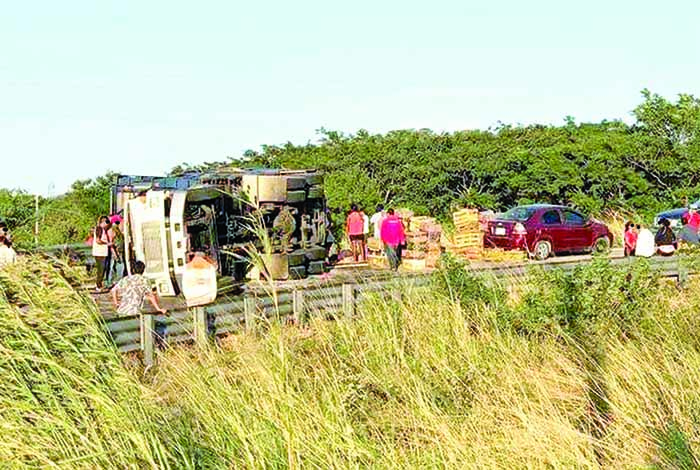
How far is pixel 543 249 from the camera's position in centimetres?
3028

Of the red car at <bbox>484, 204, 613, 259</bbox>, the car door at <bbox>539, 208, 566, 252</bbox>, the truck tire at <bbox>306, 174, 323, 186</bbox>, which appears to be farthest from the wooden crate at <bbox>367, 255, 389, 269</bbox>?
the car door at <bbox>539, 208, 566, 252</bbox>

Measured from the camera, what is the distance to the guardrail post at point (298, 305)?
1452 cm

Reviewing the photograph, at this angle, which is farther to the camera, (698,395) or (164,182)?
(164,182)

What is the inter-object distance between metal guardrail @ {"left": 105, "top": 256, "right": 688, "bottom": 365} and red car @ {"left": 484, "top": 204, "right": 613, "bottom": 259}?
1186 centimetres

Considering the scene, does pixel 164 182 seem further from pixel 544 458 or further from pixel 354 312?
pixel 544 458

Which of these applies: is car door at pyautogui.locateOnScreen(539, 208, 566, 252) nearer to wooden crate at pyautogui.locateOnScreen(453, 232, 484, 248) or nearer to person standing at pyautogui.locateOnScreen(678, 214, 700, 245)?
wooden crate at pyautogui.locateOnScreen(453, 232, 484, 248)

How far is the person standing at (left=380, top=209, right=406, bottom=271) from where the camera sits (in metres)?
26.3

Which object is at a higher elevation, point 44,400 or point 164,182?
point 164,182

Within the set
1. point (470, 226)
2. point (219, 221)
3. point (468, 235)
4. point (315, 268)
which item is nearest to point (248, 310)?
point (219, 221)

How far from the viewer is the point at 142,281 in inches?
627

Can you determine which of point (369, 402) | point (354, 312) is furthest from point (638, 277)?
point (369, 402)

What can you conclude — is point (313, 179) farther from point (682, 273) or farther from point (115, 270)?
point (682, 273)

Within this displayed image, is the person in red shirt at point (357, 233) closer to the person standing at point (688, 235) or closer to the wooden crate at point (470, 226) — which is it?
the wooden crate at point (470, 226)

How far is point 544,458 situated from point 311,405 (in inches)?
69.0
